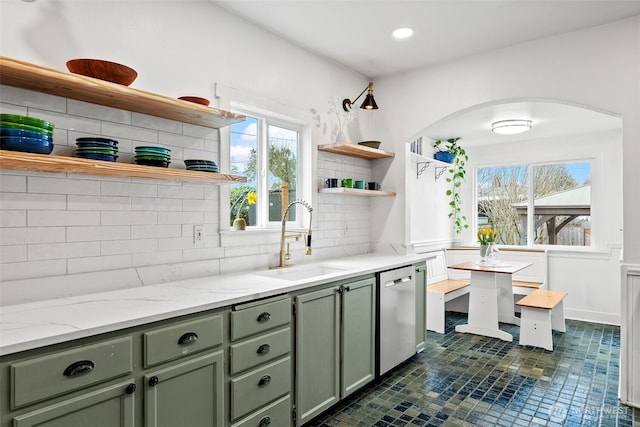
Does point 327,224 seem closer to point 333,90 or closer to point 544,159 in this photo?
point 333,90

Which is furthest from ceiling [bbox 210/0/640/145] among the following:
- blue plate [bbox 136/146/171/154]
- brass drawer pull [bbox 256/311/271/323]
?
brass drawer pull [bbox 256/311/271/323]

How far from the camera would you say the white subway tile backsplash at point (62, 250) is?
73.5 inches

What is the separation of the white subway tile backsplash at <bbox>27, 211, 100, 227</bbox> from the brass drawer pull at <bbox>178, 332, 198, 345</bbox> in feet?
2.68

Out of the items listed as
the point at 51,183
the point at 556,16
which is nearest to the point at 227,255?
the point at 51,183

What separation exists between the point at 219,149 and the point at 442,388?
7.89 feet

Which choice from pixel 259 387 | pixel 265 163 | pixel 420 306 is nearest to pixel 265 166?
pixel 265 163

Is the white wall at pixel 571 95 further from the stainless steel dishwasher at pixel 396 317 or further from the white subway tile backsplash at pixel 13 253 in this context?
the white subway tile backsplash at pixel 13 253

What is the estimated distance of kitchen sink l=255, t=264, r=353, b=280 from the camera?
286 cm

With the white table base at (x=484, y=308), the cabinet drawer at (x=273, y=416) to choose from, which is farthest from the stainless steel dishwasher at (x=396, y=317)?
the white table base at (x=484, y=308)

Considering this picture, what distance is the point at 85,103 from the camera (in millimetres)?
2025

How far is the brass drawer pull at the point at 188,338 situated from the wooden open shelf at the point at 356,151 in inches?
83.9

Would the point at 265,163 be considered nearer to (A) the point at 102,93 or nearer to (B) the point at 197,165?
(B) the point at 197,165

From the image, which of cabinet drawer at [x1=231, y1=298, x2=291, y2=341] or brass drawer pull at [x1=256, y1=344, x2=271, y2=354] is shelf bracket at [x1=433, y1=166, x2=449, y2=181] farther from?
brass drawer pull at [x1=256, y1=344, x2=271, y2=354]

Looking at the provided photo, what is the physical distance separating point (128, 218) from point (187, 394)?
3.28 feet
